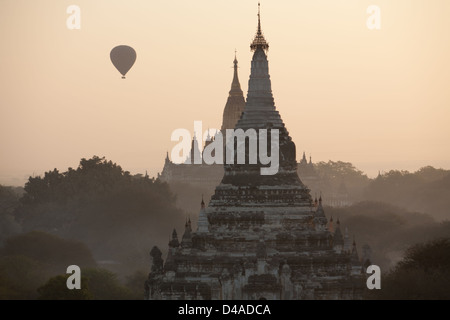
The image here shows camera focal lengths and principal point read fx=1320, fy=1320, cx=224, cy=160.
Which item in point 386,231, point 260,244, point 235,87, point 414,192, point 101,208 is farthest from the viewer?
point 414,192

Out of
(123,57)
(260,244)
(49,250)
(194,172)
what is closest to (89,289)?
(260,244)

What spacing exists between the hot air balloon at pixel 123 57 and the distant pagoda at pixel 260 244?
27716mm

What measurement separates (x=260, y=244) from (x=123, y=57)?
123ft

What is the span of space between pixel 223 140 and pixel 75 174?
789 inches

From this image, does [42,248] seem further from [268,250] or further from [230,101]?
[230,101]

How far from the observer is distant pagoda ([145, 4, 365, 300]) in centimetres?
6838

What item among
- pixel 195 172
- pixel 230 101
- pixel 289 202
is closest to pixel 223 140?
pixel 230 101

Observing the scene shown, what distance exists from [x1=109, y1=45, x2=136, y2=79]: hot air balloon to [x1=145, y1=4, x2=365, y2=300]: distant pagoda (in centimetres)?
2772

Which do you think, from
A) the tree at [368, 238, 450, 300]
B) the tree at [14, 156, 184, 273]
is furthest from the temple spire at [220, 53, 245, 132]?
the tree at [368, 238, 450, 300]

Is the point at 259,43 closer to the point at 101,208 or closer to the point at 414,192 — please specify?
the point at 101,208

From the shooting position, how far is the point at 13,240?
100562 mm

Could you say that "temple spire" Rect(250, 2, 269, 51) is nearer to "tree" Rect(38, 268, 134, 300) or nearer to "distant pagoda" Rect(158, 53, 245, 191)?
"tree" Rect(38, 268, 134, 300)

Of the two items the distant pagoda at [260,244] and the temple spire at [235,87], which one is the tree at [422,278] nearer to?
the distant pagoda at [260,244]

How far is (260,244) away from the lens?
69.1 m
